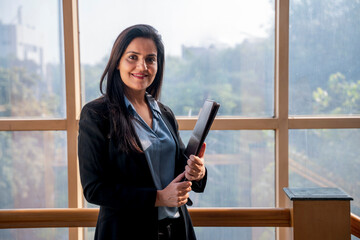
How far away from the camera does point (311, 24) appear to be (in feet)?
7.84

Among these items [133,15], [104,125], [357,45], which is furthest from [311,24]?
[104,125]

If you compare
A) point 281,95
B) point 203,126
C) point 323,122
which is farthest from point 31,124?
point 323,122

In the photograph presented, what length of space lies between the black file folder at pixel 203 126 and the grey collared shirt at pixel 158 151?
9cm

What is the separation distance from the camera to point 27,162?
2395mm

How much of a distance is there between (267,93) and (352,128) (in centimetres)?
64

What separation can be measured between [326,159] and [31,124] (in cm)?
208

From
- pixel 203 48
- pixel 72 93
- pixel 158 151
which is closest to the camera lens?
pixel 158 151

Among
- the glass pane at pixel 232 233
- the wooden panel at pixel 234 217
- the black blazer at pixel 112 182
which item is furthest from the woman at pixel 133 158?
the glass pane at pixel 232 233

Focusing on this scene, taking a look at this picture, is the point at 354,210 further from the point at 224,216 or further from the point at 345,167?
the point at 224,216

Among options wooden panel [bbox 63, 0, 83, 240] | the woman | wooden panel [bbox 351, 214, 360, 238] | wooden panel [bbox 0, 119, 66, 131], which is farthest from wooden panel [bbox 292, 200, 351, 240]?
wooden panel [bbox 0, 119, 66, 131]

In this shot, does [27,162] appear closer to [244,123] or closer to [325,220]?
[244,123]

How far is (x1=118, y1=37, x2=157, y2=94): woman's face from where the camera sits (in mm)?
1354

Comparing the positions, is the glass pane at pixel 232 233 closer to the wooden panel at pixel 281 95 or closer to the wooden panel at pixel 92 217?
the wooden panel at pixel 281 95

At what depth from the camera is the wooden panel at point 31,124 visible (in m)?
2.33
